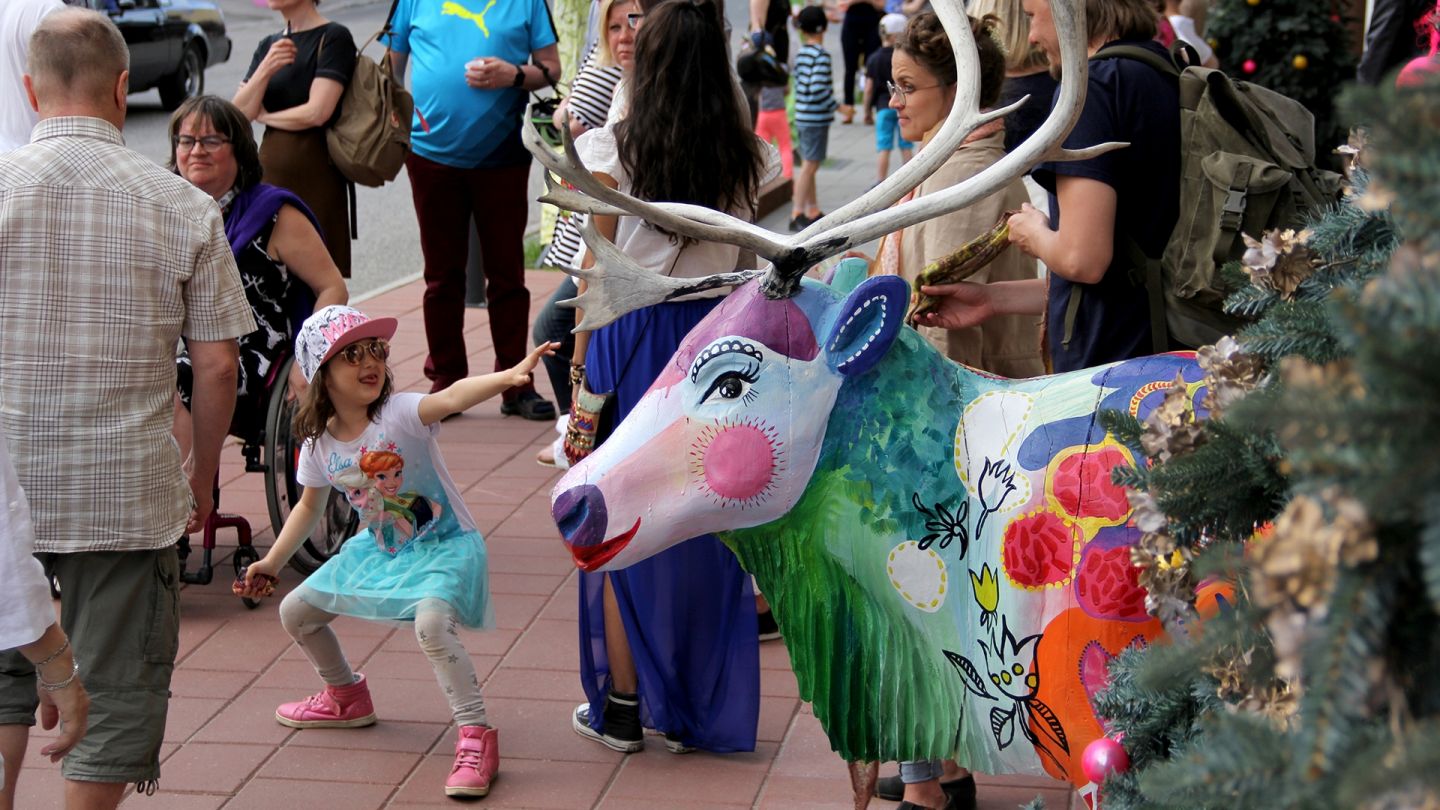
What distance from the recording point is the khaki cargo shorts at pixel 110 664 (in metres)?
3.37

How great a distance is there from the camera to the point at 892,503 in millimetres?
2723

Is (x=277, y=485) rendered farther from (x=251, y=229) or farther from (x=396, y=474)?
(x=396, y=474)

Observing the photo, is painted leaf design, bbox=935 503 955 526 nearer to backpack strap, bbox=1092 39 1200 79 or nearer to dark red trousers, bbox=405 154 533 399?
backpack strap, bbox=1092 39 1200 79

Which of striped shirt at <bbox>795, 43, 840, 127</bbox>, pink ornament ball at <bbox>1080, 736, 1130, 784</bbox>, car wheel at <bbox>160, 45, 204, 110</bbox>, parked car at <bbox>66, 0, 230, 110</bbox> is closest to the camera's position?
pink ornament ball at <bbox>1080, 736, 1130, 784</bbox>

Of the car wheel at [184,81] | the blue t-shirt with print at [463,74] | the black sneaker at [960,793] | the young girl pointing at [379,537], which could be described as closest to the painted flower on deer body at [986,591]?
the black sneaker at [960,793]

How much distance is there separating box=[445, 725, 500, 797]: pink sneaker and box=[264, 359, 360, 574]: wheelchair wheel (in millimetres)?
1439

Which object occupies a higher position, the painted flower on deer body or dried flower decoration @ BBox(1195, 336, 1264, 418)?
dried flower decoration @ BBox(1195, 336, 1264, 418)

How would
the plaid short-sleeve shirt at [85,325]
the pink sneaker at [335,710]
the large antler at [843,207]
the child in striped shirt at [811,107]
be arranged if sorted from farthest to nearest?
1. the child in striped shirt at [811,107]
2. the pink sneaker at [335,710]
3. the plaid short-sleeve shirt at [85,325]
4. the large antler at [843,207]

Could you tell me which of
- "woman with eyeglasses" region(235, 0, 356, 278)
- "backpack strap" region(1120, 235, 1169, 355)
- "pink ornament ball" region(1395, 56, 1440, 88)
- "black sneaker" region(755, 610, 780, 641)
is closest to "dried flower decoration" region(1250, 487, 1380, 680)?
"pink ornament ball" region(1395, 56, 1440, 88)

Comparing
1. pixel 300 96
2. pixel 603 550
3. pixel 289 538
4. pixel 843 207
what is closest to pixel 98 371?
pixel 289 538

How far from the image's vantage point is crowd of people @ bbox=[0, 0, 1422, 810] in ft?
10.8

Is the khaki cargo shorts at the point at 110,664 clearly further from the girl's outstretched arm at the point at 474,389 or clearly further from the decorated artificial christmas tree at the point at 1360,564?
the decorated artificial christmas tree at the point at 1360,564

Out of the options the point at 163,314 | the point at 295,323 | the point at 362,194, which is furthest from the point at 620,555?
the point at 362,194

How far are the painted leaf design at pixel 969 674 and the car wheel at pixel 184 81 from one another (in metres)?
16.5
